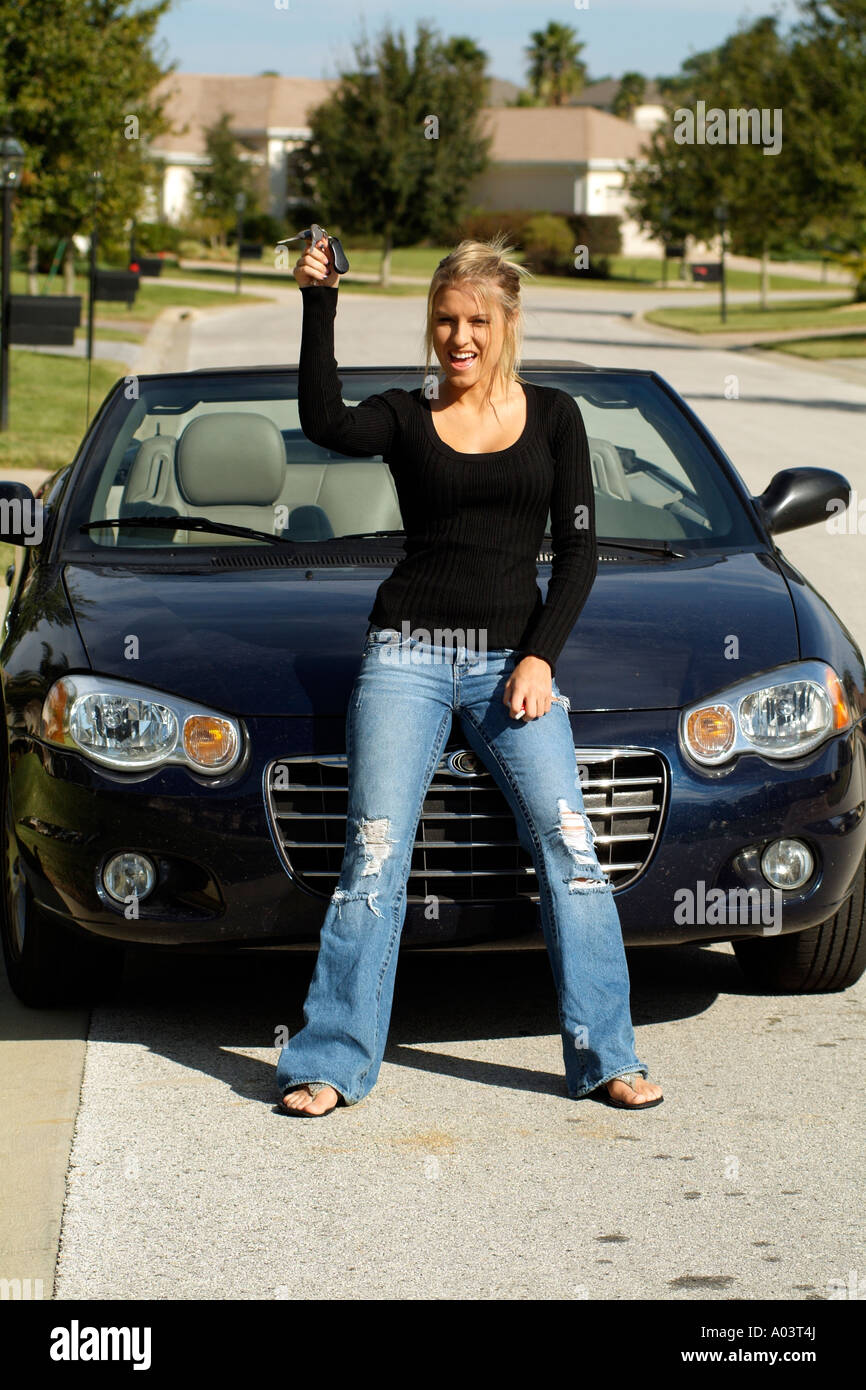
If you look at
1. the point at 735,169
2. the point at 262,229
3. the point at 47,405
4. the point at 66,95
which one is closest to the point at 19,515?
the point at 47,405

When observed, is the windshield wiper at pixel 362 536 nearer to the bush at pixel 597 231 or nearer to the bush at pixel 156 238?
the bush at pixel 156 238

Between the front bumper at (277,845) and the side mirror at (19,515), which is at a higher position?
the side mirror at (19,515)

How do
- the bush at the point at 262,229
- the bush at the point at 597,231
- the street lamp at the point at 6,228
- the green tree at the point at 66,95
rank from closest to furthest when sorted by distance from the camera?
1. the street lamp at the point at 6,228
2. the green tree at the point at 66,95
3. the bush at the point at 262,229
4. the bush at the point at 597,231

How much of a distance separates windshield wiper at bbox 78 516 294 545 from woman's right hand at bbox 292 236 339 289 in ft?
4.60

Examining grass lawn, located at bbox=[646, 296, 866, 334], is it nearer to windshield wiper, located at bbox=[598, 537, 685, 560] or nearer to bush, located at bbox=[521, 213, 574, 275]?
bush, located at bbox=[521, 213, 574, 275]

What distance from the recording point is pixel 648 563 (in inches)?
197

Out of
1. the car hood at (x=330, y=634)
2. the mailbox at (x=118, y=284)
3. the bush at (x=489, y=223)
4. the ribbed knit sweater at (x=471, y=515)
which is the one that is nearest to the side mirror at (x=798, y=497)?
the car hood at (x=330, y=634)

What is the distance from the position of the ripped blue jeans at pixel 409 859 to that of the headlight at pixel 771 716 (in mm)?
337

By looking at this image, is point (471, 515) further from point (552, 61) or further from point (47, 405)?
point (552, 61)

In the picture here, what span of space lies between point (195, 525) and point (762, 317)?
47053 millimetres

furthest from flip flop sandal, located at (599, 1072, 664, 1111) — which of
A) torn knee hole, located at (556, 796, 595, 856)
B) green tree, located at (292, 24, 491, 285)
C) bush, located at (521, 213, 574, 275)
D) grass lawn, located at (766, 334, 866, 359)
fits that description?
bush, located at (521, 213, 574, 275)

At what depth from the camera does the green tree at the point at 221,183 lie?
240ft

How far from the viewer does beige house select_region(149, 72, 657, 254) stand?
95125 mm
